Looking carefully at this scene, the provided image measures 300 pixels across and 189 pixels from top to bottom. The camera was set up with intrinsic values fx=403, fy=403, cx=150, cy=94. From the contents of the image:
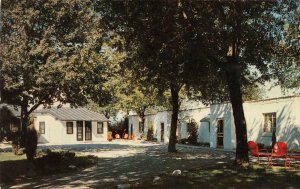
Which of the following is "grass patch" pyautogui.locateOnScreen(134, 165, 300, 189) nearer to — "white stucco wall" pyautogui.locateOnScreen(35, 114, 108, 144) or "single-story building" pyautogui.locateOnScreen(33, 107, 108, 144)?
"single-story building" pyautogui.locateOnScreen(33, 107, 108, 144)

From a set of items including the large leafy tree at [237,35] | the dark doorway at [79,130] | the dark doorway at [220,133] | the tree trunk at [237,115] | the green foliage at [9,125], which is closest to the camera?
the large leafy tree at [237,35]

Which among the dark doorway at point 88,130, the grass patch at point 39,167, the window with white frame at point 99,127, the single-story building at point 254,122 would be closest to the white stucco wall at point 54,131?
the dark doorway at point 88,130

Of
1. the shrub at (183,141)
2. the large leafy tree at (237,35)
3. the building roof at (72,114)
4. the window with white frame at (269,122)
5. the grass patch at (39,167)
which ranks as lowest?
the shrub at (183,141)

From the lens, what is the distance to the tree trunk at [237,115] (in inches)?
675

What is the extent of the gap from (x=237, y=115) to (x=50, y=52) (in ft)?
41.9

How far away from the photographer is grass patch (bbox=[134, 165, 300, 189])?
1217 centimetres

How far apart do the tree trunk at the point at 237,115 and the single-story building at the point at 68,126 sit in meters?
33.0

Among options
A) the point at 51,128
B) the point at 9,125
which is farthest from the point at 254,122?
the point at 51,128

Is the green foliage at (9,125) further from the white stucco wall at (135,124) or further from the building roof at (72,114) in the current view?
the white stucco wall at (135,124)

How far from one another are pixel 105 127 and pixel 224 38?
129 ft

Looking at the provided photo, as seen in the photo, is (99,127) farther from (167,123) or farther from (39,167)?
(39,167)

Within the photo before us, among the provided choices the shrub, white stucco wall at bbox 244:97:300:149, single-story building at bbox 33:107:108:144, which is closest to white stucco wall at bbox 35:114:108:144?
single-story building at bbox 33:107:108:144

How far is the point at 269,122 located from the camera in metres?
27.8

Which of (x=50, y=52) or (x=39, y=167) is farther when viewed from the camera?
(x=50, y=52)
